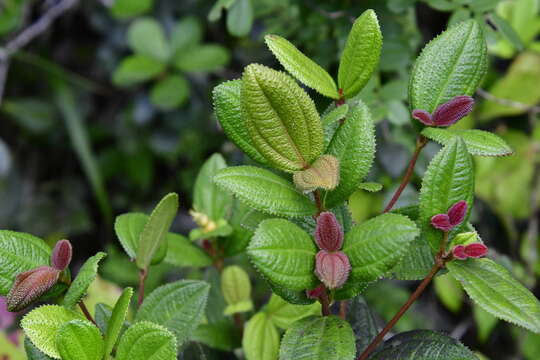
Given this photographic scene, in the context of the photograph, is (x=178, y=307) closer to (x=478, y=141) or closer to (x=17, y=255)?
(x=17, y=255)

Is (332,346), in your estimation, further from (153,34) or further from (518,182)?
(153,34)

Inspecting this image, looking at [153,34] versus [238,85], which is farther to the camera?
[153,34]

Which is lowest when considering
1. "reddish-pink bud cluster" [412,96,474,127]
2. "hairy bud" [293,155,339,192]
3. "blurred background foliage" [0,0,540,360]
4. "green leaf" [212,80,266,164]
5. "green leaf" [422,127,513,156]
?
"blurred background foliage" [0,0,540,360]

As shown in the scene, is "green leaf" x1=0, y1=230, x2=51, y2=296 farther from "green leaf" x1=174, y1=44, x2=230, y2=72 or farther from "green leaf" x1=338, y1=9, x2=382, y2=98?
"green leaf" x1=174, y1=44, x2=230, y2=72

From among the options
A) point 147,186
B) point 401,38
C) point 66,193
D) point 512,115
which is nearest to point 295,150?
point 401,38

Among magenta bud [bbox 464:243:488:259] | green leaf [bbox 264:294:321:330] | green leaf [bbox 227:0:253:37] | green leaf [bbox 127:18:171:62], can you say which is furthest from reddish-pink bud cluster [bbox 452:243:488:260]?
green leaf [bbox 127:18:171:62]

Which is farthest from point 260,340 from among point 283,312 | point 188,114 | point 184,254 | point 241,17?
point 188,114
